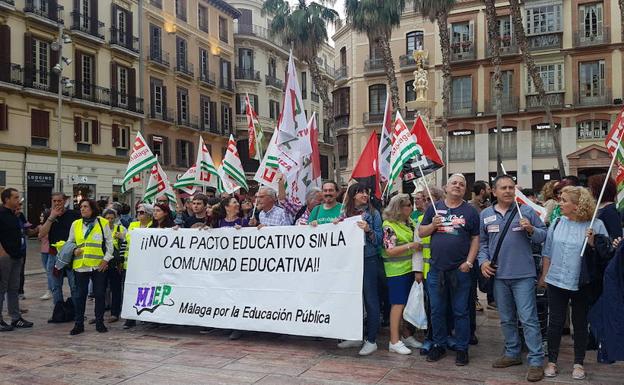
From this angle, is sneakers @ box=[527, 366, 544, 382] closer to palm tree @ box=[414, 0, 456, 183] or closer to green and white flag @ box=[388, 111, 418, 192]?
green and white flag @ box=[388, 111, 418, 192]

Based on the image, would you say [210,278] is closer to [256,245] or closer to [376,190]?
[256,245]

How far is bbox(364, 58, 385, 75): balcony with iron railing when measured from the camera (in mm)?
39375

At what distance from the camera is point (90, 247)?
7.33 metres

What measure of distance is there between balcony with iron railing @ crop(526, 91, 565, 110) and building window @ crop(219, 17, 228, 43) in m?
23.3

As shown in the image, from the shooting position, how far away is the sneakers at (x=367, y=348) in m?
6.01

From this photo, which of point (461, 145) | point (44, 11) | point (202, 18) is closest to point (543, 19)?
point (461, 145)

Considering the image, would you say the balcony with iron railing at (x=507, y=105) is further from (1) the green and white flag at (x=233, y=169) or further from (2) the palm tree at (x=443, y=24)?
(1) the green and white flag at (x=233, y=169)

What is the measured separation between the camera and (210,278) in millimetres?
7102

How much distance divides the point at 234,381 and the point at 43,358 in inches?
93.7

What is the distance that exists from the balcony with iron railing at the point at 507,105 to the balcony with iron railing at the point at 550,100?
2.13 feet

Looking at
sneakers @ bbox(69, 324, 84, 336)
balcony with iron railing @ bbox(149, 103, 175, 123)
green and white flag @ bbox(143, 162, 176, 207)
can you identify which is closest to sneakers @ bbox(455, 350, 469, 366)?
sneakers @ bbox(69, 324, 84, 336)

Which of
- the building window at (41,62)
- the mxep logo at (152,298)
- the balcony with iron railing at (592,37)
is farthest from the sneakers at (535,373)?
the balcony with iron railing at (592,37)

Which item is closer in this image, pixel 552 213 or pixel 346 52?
pixel 552 213

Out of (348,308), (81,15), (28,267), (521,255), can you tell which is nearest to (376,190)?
(348,308)
